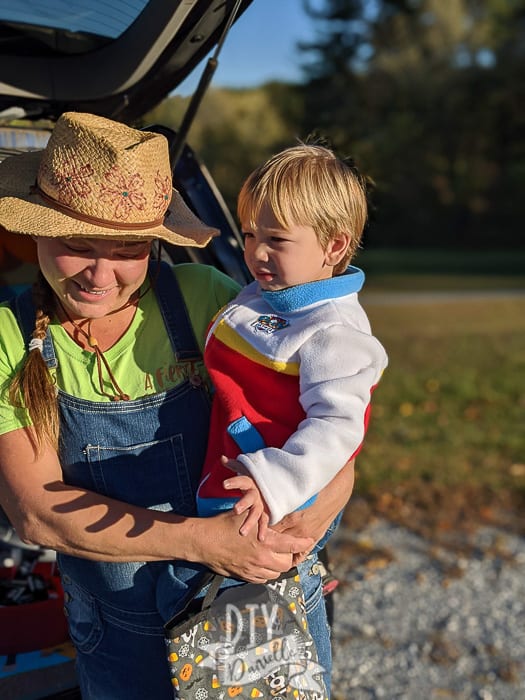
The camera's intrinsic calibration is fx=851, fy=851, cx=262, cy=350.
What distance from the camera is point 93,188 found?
5.47 feet

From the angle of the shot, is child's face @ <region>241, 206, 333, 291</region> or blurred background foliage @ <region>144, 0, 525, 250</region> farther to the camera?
blurred background foliage @ <region>144, 0, 525, 250</region>

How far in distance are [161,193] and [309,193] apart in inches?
12.0

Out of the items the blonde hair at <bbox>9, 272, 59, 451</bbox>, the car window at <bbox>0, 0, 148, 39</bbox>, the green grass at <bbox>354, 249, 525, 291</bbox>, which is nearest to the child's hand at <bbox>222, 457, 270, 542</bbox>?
the blonde hair at <bbox>9, 272, 59, 451</bbox>

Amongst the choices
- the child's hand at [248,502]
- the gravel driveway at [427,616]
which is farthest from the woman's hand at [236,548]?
the gravel driveway at [427,616]

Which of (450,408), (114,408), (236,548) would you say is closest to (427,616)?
(236,548)

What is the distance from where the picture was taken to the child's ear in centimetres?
179

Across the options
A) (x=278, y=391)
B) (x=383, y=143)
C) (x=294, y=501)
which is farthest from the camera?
(x=383, y=143)

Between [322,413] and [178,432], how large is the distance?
395 mm

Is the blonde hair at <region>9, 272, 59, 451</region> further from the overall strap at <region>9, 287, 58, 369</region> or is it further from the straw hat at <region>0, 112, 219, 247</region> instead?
the straw hat at <region>0, 112, 219, 247</region>

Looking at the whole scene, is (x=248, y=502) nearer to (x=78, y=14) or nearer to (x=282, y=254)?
(x=282, y=254)

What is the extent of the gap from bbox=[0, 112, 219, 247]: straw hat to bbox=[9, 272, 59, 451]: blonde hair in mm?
231

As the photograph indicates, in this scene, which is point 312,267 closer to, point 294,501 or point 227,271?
point 294,501

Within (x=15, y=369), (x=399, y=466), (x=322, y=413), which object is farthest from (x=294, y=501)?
(x=399, y=466)

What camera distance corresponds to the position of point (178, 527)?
1710 millimetres
